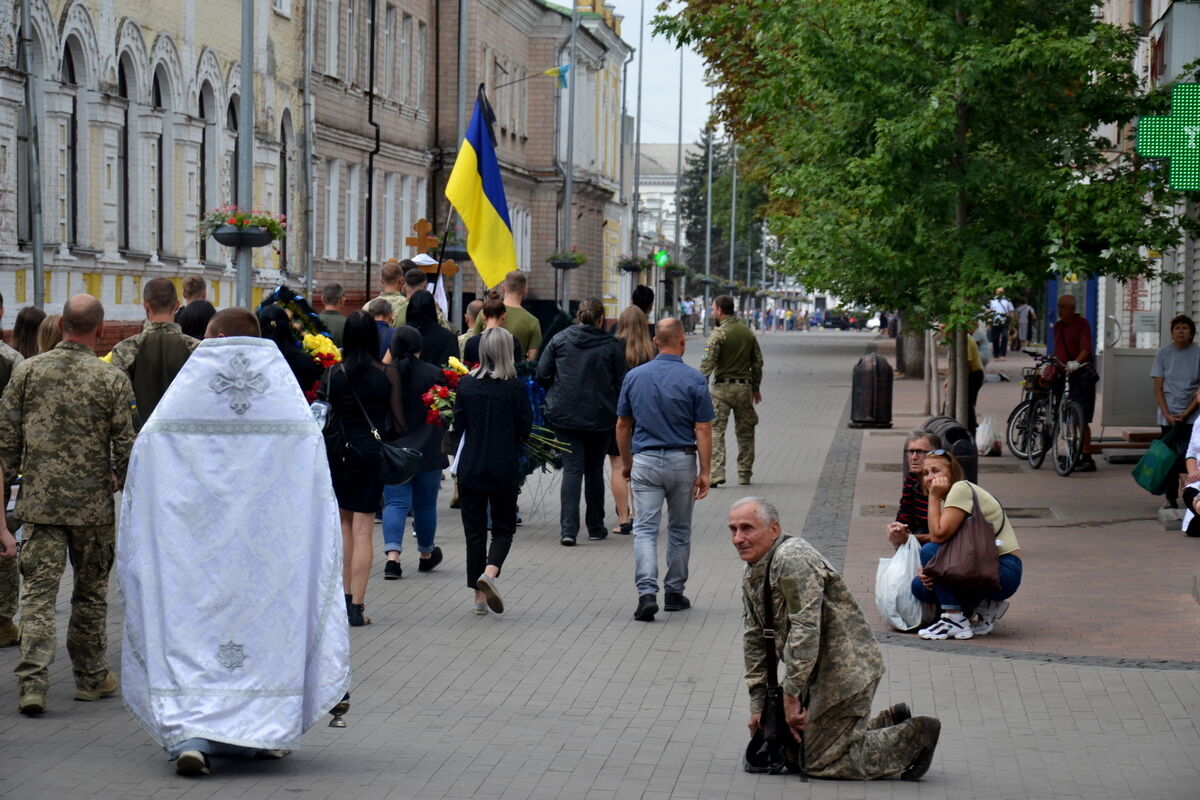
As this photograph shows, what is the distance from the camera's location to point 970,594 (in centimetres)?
1040

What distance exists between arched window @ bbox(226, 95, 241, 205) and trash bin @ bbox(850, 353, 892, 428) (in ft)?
37.1

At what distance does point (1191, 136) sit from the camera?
44.9 feet

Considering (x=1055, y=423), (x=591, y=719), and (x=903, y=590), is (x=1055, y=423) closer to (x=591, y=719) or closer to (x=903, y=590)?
(x=903, y=590)

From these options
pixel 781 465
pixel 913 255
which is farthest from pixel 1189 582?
pixel 781 465

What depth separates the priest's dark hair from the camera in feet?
35.9

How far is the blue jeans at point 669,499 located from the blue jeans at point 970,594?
1523 millimetres

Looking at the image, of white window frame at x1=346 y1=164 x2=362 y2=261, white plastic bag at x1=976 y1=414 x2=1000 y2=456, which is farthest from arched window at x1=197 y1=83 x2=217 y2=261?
white plastic bag at x1=976 y1=414 x2=1000 y2=456

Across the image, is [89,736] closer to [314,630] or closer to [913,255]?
[314,630]

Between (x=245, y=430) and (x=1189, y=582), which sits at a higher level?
(x=245, y=430)

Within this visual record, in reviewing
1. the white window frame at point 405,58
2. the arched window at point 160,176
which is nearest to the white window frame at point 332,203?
the white window frame at point 405,58

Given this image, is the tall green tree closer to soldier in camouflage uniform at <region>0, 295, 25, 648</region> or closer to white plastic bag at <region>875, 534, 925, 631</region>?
white plastic bag at <region>875, 534, 925, 631</region>

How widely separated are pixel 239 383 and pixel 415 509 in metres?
5.47

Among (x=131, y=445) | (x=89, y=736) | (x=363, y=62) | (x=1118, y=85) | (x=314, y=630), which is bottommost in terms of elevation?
(x=89, y=736)

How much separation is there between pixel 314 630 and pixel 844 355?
50.8 meters
